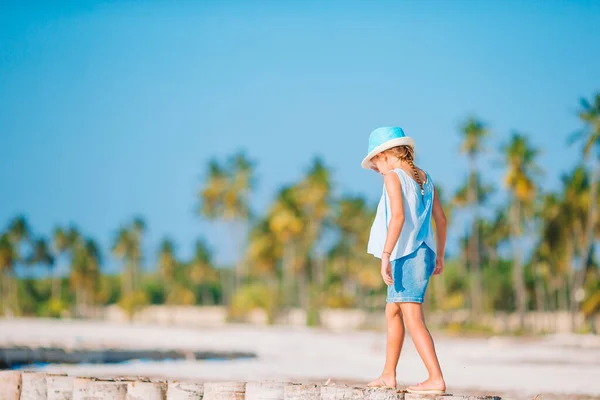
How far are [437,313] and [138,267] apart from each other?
173 ft

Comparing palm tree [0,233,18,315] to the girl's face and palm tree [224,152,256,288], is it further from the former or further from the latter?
the girl's face

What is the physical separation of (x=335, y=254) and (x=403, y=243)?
3339 inches

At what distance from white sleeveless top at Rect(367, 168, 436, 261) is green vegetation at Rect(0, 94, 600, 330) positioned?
4946 cm

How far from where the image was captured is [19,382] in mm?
6977

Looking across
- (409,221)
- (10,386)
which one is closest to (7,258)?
(10,386)

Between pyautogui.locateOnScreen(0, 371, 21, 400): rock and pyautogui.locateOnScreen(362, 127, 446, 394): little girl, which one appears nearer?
pyautogui.locateOnScreen(362, 127, 446, 394): little girl

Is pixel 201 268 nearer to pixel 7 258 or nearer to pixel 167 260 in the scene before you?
pixel 167 260

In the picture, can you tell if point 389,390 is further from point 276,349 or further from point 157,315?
point 157,315

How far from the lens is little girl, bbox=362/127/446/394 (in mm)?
6047

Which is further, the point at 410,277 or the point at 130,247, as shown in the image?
the point at 130,247

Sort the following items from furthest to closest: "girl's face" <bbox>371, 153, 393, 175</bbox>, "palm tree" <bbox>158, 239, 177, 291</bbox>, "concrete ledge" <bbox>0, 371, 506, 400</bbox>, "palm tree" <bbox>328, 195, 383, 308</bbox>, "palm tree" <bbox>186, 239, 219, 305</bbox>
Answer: "palm tree" <bbox>158, 239, 177, 291</bbox> → "palm tree" <bbox>186, 239, 219, 305</bbox> → "palm tree" <bbox>328, 195, 383, 308</bbox> → "girl's face" <bbox>371, 153, 393, 175</bbox> → "concrete ledge" <bbox>0, 371, 506, 400</bbox>

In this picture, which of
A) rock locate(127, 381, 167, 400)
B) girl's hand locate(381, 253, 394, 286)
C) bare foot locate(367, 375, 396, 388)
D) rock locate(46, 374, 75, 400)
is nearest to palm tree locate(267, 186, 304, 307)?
rock locate(46, 374, 75, 400)

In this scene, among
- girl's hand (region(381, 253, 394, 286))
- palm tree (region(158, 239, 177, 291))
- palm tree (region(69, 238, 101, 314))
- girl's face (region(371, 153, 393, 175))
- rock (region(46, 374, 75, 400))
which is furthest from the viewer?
palm tree (region(158, 239, 177, 291))

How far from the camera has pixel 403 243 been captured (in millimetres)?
6098
